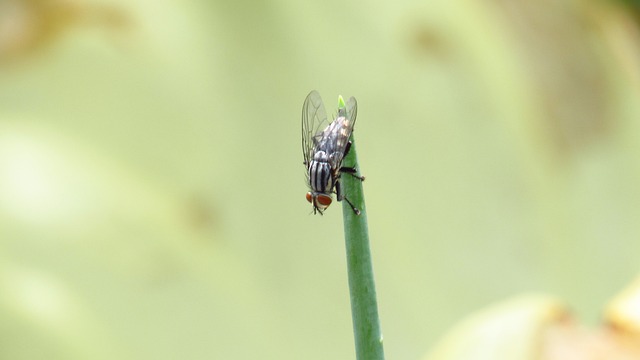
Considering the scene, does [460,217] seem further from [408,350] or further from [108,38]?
[108,38]

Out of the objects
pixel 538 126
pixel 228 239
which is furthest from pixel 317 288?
pixel 538 126

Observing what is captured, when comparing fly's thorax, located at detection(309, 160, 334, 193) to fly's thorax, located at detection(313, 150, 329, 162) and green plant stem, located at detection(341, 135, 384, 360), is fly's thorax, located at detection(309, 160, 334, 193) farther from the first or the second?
green plant stem, located at detection(341, 135, 384, 360)

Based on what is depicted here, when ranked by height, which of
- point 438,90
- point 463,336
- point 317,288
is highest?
point 438,90

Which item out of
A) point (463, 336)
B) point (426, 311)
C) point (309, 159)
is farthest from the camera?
point (426, 311)

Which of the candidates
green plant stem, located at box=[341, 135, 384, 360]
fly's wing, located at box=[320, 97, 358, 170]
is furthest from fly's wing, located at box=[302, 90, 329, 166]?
green plant stem, located at box=[341, 135, 384, 360]

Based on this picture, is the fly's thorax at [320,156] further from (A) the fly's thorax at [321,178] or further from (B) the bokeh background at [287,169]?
(B) the bokeh background at [287,169]

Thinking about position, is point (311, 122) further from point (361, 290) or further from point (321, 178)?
point (361, 290)

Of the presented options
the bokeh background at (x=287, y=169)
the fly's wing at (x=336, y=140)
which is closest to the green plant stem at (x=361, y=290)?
the fly's wing at (x=336, y=140)

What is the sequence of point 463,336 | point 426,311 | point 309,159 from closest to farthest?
point 463,336 < point 309,159 < point 426,311
